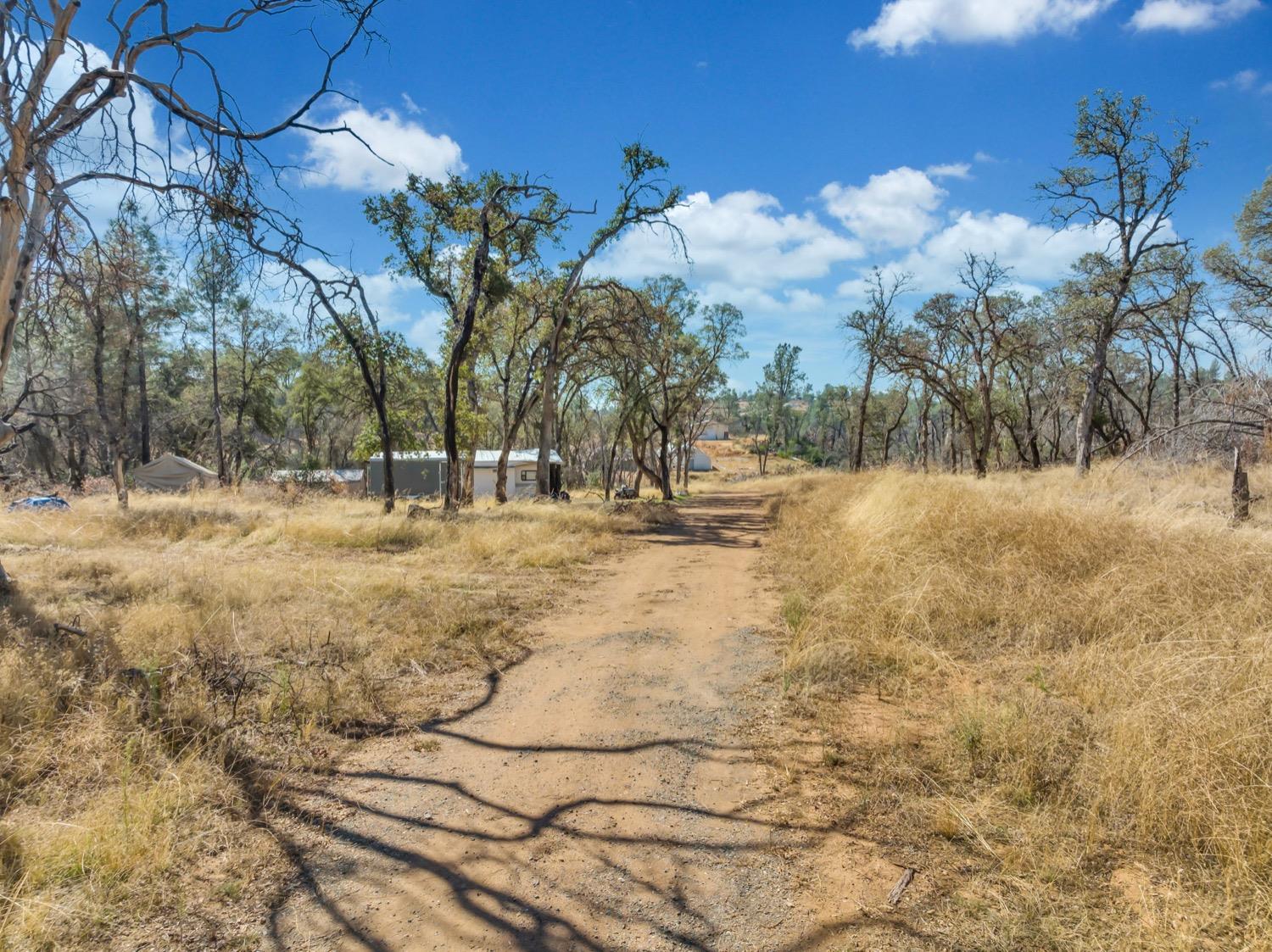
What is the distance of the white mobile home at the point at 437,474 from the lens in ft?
123

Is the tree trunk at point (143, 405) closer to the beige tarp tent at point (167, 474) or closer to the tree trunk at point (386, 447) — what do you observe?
the beige tarp tent at point (167, 474)

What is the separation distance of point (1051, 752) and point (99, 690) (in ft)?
19.1

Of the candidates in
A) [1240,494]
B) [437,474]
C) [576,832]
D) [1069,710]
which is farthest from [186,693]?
[437,474]

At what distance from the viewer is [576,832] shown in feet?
10.5

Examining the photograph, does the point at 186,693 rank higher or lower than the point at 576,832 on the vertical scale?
higher

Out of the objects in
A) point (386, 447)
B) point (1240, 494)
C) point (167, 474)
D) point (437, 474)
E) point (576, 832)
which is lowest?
point (576, 832)

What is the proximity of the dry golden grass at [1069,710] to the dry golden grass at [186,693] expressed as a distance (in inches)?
122

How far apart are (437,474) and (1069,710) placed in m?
38.5

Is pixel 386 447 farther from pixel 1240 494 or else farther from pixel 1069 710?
pixel 1240 494

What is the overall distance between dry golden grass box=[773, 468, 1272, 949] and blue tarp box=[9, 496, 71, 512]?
49.3ft

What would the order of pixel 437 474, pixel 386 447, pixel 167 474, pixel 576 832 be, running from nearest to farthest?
pixel 576 832
pixel 386 447
pixel 167 474
pixel 437 474

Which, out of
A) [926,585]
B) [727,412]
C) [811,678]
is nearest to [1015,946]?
[811,678]

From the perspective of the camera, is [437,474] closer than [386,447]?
No

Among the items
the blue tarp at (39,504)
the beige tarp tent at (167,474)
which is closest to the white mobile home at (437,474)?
the beige tarp tent at (167,474)
